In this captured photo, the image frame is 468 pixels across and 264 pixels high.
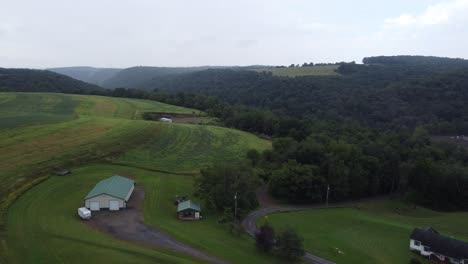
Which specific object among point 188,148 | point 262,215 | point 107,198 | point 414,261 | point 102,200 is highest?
point 188,148

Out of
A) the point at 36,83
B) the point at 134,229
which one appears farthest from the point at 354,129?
the point at 36,83

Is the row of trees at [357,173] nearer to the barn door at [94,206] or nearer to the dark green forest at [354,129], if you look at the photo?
the dark green forest at [354,129]

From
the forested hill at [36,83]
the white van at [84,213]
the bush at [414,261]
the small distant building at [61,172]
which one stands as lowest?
the bush at [414,261]

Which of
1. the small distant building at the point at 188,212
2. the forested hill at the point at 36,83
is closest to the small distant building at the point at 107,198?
the small distant building at the point at 188,212

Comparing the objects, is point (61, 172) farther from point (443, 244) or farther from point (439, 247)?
point (443, 244)

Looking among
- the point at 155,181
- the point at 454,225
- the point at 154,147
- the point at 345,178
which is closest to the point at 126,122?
the point at 154,147

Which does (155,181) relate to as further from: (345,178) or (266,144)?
(266,144)
